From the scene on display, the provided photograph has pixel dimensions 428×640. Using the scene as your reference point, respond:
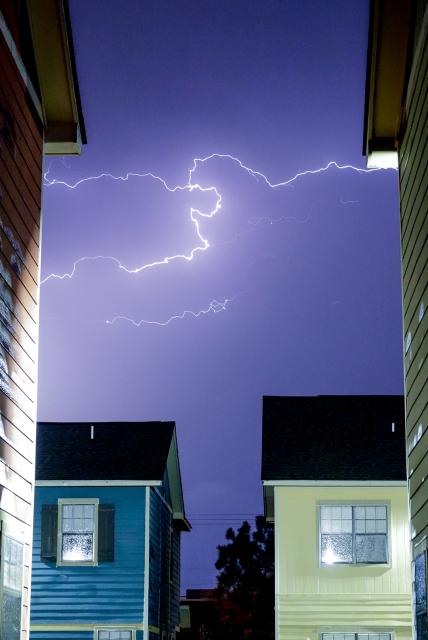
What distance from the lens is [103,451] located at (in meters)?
20.5

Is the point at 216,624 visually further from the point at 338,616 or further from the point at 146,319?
the point at 146,319

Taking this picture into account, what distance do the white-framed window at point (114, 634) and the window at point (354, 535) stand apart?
12.6 feet

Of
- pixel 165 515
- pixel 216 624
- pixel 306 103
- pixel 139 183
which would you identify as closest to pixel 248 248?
pixel 139 183

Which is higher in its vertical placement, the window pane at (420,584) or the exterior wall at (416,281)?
the exterior wall at (416,281)

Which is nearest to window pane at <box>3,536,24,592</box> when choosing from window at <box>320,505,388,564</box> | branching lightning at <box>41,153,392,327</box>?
window at <box>320,505,388,564</box>

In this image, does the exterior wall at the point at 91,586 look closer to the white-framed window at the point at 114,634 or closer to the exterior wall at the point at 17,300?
the white-framed window at the point at 114,634

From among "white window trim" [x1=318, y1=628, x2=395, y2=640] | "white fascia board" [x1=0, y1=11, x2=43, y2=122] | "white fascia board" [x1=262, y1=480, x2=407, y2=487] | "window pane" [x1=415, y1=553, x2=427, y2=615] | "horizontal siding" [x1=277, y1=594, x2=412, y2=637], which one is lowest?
"white window trim" [x1=318, y1=628, x2=395, y2=640]

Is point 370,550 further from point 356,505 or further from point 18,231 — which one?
point 18,231

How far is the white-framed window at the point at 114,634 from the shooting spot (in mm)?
19234

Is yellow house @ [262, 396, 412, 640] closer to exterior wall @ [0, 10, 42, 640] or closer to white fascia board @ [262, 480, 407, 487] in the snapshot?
white fascia board @ [262, 480, 407, 487]

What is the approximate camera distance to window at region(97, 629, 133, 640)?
1923 cm

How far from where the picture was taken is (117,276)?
307 ft

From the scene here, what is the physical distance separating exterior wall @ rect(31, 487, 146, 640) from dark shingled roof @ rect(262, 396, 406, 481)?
111 inches

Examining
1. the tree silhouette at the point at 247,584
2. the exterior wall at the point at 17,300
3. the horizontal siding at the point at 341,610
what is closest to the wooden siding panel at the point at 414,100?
the exterior wall at the point at 17,300
